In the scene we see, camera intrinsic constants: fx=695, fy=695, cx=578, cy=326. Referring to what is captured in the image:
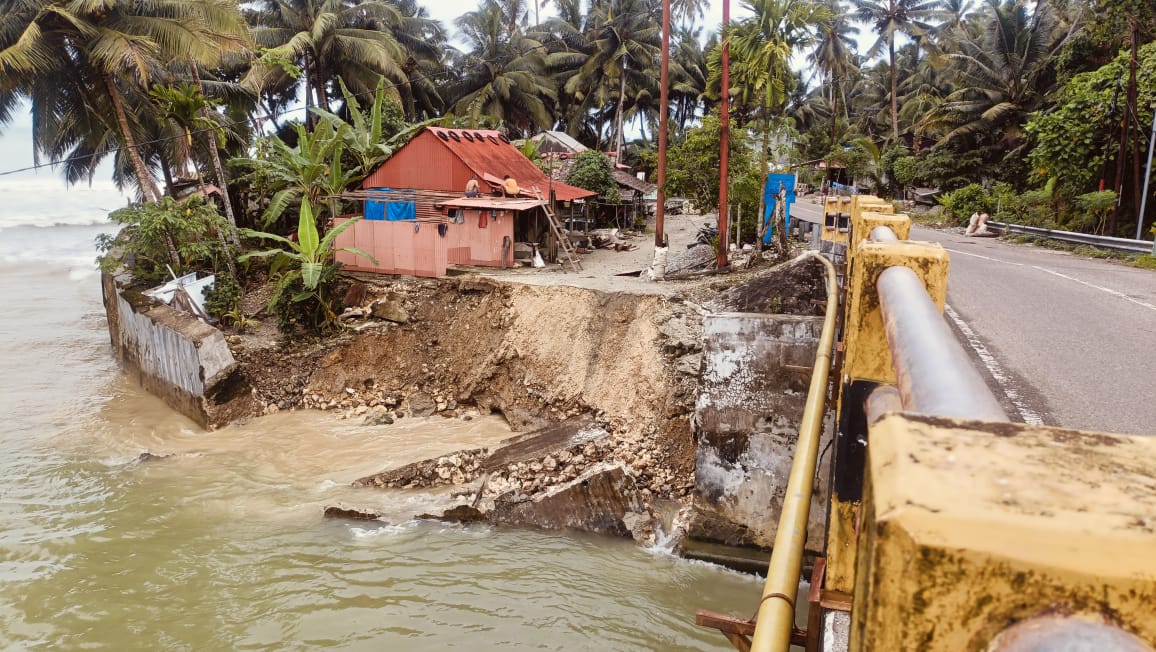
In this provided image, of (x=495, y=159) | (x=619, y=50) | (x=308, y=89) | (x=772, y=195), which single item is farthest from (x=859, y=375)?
(x=619, y=50)

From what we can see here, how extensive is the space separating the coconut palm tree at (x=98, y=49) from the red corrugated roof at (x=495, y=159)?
630cm

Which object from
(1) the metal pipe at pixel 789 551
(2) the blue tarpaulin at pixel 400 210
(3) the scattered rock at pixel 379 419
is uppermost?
(2) the blue tarpaulin at pixel 400 210

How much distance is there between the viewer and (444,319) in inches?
623

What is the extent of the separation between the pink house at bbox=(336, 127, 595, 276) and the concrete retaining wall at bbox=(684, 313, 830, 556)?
1071 centimetres

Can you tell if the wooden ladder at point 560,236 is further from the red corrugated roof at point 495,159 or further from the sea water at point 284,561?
the sea water at point 284,561

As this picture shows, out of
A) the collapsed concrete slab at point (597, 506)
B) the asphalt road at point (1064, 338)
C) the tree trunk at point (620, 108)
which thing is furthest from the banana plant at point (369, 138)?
the tree trunk at point (620, 108)

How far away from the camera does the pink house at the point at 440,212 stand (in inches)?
720

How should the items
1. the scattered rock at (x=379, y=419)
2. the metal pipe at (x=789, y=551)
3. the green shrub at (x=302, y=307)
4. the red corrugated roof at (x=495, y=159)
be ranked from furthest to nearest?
the red corrugated roof at (x=495, y=159) → the green shrub at (x=302, y=307) → the scattered rock at (x=379, y=419) → the metal pipe at (x=789, y=551)

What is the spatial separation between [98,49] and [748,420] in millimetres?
17877

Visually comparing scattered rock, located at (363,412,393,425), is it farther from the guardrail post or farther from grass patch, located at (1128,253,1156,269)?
grass patch, located at (1128,253,1156,269)

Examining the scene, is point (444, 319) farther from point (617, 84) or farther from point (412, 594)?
point (617, 84)

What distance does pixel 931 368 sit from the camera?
46.4 inches

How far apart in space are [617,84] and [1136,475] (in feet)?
145

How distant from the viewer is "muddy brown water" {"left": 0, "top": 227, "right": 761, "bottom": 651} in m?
7.88
